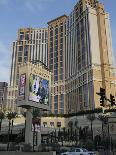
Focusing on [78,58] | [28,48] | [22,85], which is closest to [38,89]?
[22,85]

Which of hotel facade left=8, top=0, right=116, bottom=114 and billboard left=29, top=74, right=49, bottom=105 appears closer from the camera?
billboard left=29, top=74, right=49, bottom=105

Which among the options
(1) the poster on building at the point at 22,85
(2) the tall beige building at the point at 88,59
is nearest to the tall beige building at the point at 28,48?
(2) the tall beige building at the point at 88,59

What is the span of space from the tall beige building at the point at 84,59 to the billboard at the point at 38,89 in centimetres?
5209

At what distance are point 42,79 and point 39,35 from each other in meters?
125

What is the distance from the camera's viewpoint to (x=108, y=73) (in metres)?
125

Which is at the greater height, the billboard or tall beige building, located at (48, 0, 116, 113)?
tall beige building, located at (48, 0, 116, 113)

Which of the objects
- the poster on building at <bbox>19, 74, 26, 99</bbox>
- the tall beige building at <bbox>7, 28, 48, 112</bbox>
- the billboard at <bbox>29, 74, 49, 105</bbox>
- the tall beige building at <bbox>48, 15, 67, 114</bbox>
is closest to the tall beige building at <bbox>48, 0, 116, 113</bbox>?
the tall beige building at <bbox>48, 15, 67, 114</bbox>

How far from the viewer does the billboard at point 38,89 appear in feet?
195

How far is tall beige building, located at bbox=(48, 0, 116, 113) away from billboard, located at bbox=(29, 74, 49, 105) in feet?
171

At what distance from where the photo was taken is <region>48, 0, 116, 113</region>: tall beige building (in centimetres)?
12181

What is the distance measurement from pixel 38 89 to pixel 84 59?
7302 cm

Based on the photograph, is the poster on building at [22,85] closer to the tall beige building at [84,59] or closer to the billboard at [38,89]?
the billboard at [38,89]

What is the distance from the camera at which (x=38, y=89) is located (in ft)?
202

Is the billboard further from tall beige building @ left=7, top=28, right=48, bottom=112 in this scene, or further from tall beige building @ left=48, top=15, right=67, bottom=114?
tall beige building @ left=7, top=28, right=48, bottom=112
